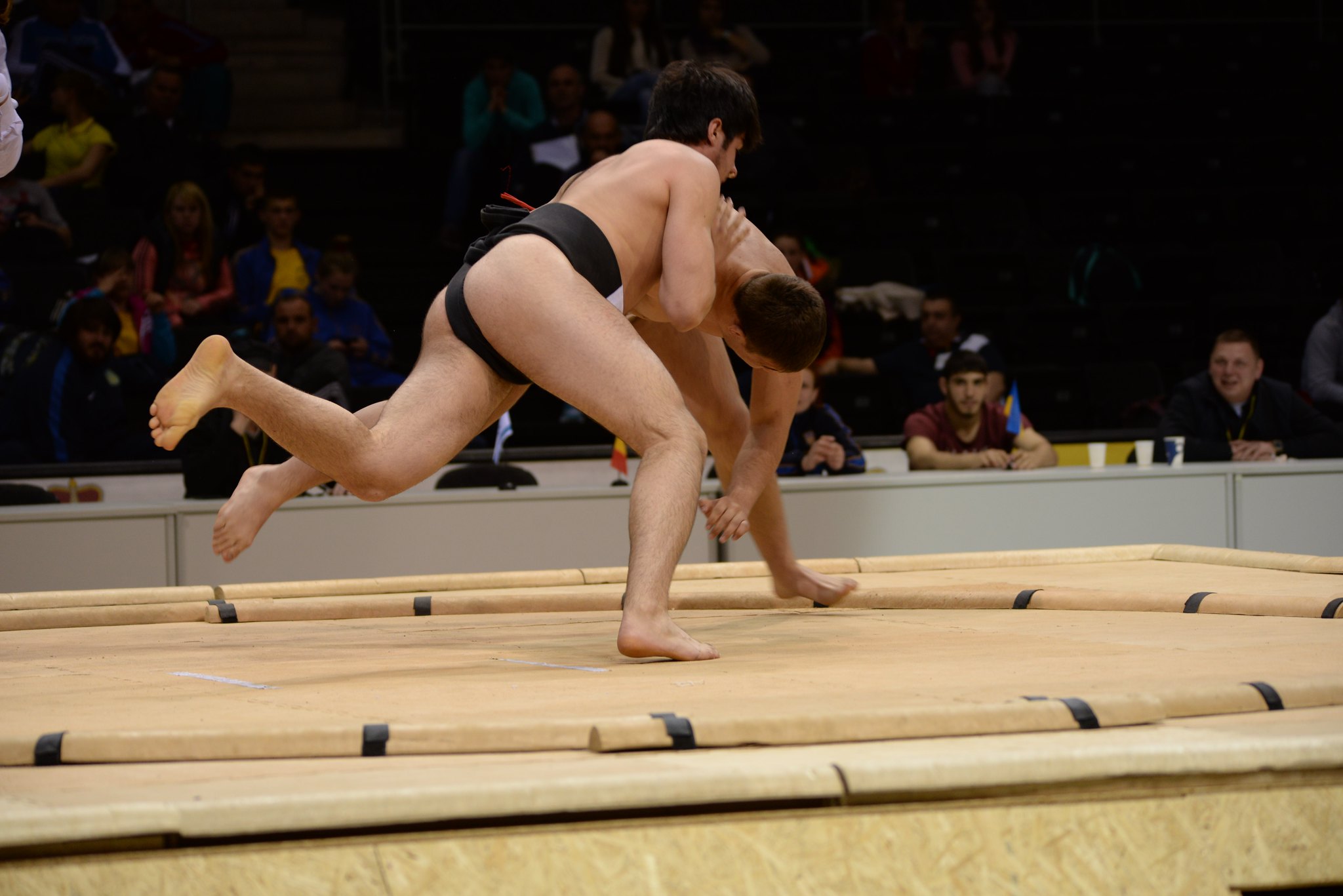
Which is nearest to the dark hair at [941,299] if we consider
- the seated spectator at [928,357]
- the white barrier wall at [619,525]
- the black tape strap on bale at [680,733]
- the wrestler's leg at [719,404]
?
the seated spectator at [928,357]

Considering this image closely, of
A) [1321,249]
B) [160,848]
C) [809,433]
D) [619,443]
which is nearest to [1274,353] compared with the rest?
[1321,249]

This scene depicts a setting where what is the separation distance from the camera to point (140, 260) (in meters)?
5.95

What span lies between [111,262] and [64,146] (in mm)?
1406

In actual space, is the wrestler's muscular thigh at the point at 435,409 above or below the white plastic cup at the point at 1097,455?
above

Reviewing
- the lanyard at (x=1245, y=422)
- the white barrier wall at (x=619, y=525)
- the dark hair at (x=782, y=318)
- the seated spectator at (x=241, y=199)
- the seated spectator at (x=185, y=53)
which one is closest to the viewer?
the dark hair at (x=782, y=318)

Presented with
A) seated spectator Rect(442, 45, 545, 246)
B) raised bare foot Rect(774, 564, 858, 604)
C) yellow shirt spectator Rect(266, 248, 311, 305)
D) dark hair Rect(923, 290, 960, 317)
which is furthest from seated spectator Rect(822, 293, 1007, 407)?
raised bare foot Rect(774, 564, 858, 604)

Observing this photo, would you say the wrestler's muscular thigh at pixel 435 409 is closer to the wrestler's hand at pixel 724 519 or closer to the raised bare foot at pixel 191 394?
the raised bare foot at pixel 191 394

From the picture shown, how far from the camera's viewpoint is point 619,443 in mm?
4648

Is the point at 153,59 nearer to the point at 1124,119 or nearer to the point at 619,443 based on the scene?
the point at 619,443

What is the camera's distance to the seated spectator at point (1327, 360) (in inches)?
231

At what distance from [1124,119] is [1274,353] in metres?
2.02

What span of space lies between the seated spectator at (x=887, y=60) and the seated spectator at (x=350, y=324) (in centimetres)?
344

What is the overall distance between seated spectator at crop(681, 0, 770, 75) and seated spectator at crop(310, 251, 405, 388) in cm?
232

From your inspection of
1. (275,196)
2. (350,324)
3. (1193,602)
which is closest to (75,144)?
(275,196)
